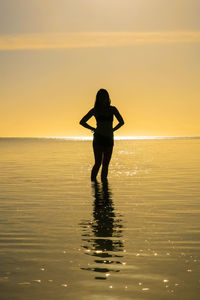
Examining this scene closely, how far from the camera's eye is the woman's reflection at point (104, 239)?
4633 mm

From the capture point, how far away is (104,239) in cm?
584

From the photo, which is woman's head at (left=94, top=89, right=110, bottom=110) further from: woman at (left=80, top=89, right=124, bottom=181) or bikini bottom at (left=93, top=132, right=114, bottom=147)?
bikini bottom at (left=93, top=132, right=114, bottom=147)

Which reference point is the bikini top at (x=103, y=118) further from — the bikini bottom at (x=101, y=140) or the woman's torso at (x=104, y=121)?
the bikini bottom at (x=101, y=140)

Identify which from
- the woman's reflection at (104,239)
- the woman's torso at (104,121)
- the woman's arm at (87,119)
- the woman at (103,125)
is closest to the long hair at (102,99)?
the woman at (103,125)

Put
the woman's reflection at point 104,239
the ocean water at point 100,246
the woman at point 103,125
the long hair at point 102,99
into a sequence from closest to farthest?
the ocean water at point 100,246 → the woman's reflection at point 104,239 → the long hair at point 102,99 → the woman at point 103,125

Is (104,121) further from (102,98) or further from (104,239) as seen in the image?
(104,239)

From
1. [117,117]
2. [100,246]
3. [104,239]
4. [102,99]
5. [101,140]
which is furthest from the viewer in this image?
[117,117]

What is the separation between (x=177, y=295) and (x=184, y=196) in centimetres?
647

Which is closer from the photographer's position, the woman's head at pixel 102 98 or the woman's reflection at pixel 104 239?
the woman's reflection at pixel 104 239

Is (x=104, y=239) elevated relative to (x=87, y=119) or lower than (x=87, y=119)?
lower

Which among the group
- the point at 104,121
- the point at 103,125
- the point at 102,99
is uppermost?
the point at 102,99

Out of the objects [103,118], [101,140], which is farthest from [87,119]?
[101,140]

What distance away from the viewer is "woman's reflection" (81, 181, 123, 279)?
4.63 meters

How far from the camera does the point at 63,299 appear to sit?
12.1ft
